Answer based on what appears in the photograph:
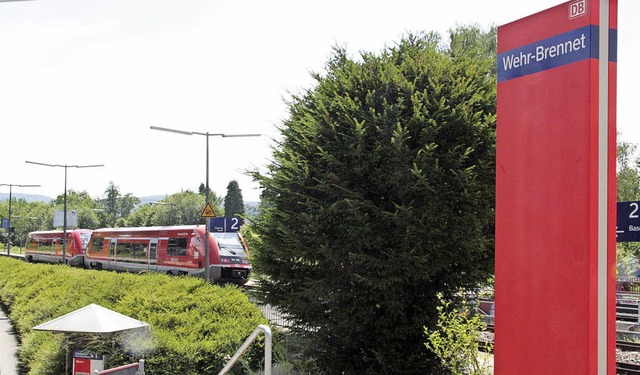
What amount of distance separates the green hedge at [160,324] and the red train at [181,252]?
7.57m

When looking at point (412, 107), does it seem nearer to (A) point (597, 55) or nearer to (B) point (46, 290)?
(A) point (597, 55)

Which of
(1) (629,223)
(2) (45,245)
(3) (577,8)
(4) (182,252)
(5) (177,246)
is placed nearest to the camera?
(3) (577,8)

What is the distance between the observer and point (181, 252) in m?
25.8

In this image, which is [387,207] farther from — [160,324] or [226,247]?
[226,247]

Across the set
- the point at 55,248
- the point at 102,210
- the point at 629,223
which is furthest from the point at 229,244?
the point at 102,210

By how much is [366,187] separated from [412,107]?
1.30 m

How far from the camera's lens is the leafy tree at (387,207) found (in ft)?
27.1

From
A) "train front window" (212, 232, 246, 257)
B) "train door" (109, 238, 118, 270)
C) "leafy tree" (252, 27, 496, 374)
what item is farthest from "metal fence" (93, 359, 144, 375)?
"train door" (109, 238, 118, 270)

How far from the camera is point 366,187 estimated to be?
28.8ft

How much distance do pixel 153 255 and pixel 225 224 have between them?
9145 mm

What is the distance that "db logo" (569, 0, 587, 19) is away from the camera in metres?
4.04

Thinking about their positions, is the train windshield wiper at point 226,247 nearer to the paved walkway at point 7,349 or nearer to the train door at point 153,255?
the train door at point 153,255

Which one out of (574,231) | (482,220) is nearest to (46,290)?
(482,220)

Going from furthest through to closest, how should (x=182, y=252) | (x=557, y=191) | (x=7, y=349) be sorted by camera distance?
(x=182, y=252), (x=7, y=349), (x=557, y=191)
